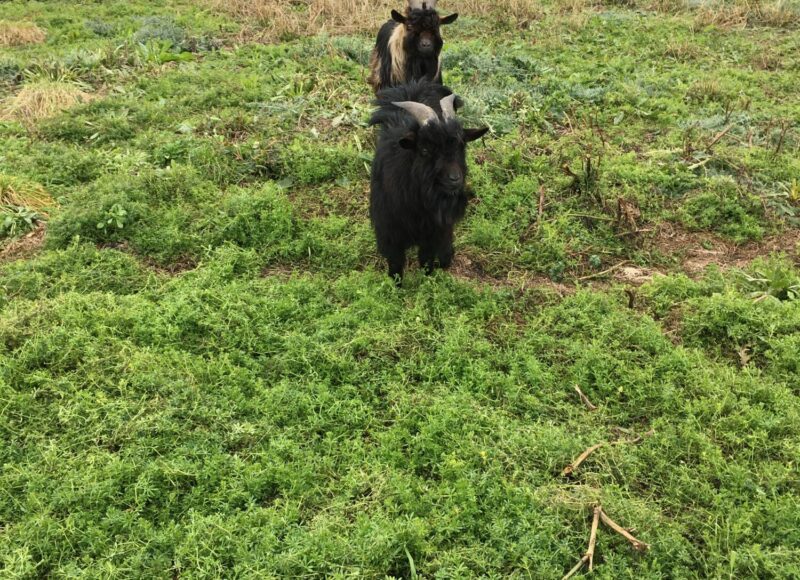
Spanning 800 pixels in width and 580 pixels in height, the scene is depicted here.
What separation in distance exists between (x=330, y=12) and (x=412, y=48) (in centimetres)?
647

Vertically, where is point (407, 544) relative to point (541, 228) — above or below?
below

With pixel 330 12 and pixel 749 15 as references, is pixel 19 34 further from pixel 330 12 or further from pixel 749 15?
pixel 749 15

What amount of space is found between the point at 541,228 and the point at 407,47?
3.17 metres

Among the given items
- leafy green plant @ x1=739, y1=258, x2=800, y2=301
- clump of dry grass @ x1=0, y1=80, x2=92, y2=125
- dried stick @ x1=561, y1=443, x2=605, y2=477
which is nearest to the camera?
dried stick @ x1=561, y1=443, x2=605, y2=477

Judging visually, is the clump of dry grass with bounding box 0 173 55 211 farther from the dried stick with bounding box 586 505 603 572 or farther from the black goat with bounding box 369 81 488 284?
the dried stick with bounding box 586 505 603 572

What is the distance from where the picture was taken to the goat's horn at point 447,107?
14.5 ft

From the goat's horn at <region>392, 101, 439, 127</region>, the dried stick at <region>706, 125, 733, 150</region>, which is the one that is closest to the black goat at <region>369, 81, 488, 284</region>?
the goat's horn at <region>392, 101, 439, 127</region>

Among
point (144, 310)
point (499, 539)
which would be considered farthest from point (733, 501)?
point (144, 310)

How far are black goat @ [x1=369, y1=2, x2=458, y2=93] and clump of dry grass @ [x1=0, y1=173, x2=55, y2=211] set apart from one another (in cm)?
446

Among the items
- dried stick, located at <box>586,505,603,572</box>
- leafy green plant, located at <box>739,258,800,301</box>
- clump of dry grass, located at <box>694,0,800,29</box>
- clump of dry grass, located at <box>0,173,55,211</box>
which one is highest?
clump of dry grass, located at <box>694,0,800,29</box>

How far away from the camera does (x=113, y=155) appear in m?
Result: 6.85

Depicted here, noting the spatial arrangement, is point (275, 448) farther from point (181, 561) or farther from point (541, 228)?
point (541, 228)

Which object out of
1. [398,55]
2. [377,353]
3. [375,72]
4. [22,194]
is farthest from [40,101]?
[377,353]

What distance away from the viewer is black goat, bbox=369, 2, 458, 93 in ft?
22.8
